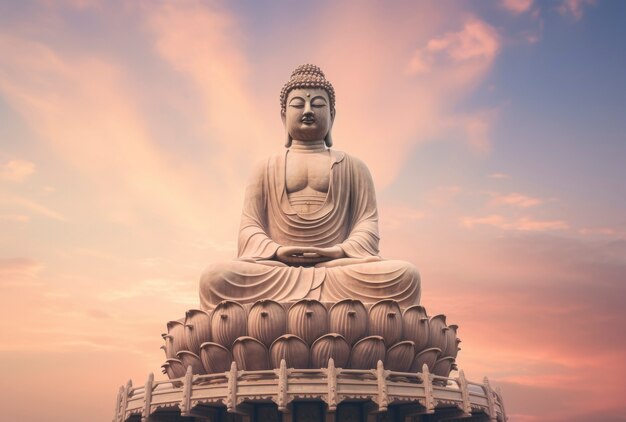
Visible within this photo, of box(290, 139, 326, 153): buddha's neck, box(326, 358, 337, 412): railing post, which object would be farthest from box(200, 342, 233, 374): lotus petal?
box(290, 139, 326, 153): buddha's neck

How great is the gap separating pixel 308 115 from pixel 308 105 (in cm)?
22

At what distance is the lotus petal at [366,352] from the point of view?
9.41 m

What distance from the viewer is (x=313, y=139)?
44.8ft

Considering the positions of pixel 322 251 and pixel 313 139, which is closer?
pixel 322 251

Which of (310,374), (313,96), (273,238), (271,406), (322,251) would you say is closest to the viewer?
(310,374)

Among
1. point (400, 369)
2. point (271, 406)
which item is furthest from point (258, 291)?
point (400, 369)

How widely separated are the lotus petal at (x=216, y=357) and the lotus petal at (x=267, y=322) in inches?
18.3

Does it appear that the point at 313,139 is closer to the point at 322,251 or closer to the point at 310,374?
the point at 322,251

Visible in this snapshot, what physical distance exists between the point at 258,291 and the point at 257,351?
1.45 m

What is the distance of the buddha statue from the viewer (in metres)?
10.6

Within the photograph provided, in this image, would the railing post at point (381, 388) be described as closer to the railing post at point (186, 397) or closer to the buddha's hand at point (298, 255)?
the railing post at point (186, 397)

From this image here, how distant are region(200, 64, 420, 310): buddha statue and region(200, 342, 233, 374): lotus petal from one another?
3.39ft

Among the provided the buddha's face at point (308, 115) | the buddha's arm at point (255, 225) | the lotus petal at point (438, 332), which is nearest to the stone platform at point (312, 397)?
the lotus petal at point (438, 332)

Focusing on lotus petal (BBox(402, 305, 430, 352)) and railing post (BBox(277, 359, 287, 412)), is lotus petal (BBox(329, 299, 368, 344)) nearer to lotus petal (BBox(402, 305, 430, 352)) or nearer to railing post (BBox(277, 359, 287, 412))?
lotus petal (BBox(402, 305, 430, 352))
